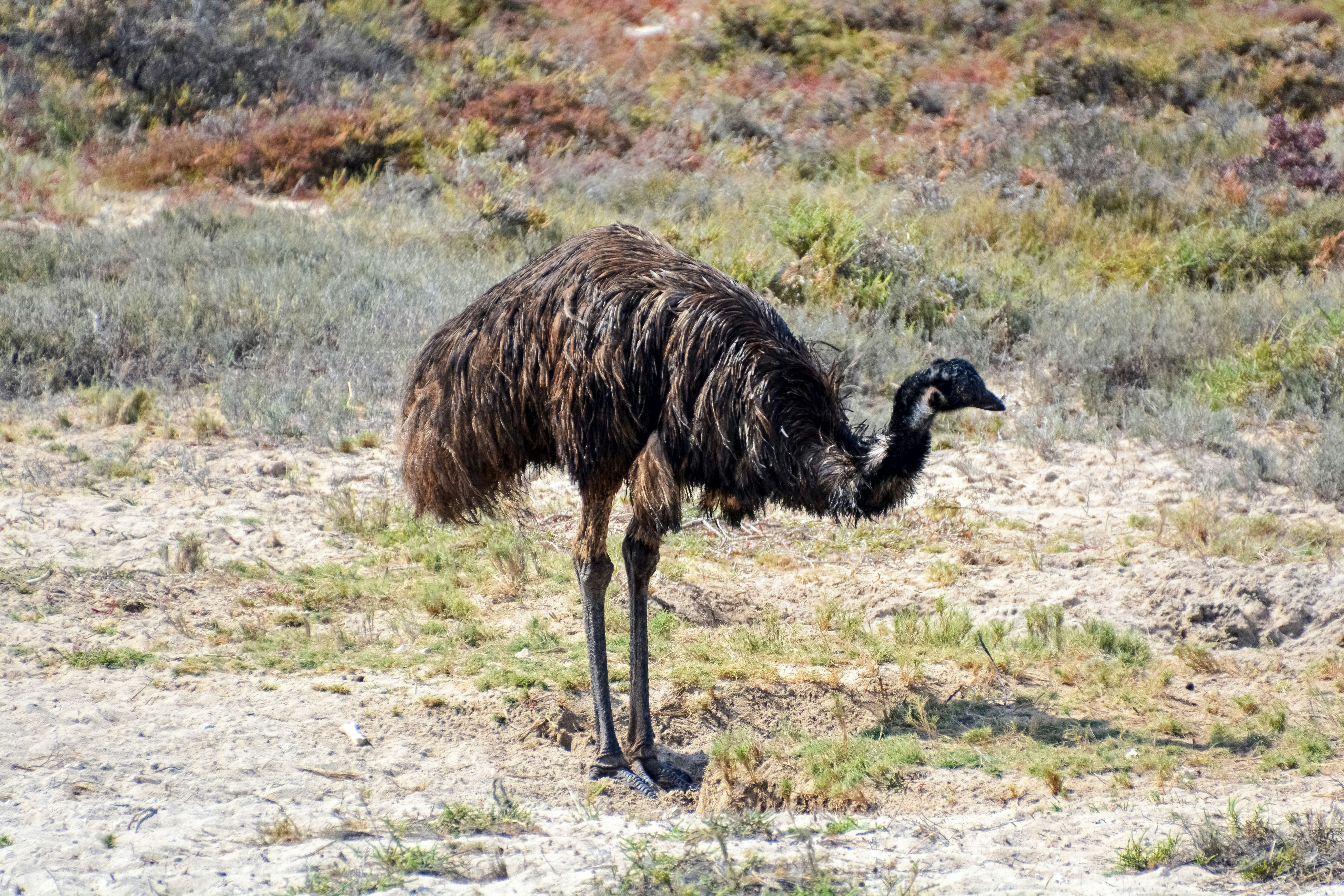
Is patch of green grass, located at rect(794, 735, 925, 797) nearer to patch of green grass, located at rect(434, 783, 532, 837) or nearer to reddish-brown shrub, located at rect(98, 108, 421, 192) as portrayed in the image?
patch of green grass, located at rect(434, 783, 532, 837)

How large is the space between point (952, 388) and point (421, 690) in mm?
2478

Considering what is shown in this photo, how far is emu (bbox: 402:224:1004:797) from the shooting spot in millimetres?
4184

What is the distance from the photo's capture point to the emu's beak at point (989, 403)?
13.1ft

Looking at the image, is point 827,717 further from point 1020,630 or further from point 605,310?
point 605,310

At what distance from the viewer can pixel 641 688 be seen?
472 cm

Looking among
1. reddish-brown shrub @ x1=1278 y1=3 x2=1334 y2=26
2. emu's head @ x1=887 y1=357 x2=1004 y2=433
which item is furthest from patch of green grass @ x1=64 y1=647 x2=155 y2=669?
reddish-brown shrub @ x1=1278 y1=3 x2=1334 y2=26

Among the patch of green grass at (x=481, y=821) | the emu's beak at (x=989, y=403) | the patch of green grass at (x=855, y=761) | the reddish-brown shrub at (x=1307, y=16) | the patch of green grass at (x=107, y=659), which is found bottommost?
the patch of green grass at (x=855, y=761)

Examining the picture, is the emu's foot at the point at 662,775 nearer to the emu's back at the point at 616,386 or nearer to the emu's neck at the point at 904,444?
the emu's back at the point at 616,386

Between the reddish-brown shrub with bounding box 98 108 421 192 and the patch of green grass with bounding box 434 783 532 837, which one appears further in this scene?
the reddish-brown shrub with bounding box 98 108 421 192

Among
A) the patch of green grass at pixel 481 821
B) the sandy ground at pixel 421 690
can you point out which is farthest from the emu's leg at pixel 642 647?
the patch of green grass at pixel 481 821

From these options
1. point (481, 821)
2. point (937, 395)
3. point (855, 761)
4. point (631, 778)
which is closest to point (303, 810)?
point (481, 821)

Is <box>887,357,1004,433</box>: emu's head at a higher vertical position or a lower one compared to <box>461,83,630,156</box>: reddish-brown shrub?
higher

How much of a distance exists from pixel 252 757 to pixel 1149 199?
10.6 meters

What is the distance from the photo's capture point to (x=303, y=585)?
20.5 feet
